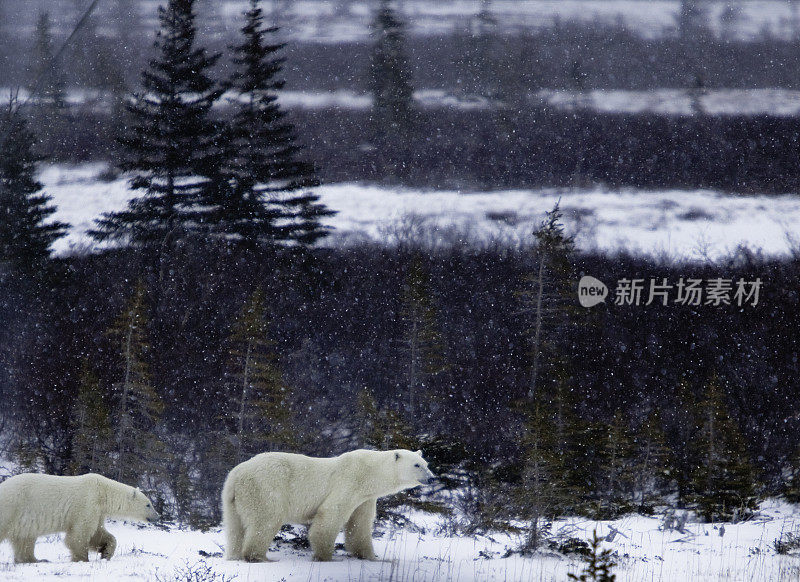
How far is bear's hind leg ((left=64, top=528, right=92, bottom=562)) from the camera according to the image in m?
5.78

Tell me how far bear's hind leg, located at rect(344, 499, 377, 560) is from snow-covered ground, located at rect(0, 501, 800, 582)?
105 mm

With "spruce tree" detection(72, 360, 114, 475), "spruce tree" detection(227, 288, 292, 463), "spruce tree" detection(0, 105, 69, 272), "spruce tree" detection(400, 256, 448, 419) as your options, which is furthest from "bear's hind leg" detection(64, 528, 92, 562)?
"spruce tree" detection(0, 105, 69, 272)

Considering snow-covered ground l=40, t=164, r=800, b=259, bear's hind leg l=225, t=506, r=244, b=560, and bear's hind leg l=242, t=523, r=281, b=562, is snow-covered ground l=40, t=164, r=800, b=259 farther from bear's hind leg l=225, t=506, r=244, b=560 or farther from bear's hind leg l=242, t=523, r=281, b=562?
bear's hind leg l=242, t=523, r=281, b=562

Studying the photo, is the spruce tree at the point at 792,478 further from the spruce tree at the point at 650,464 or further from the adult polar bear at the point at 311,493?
the adult polar bear at the point at 311,493

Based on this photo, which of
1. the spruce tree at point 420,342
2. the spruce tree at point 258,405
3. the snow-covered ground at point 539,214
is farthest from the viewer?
the snow-covered ground at point 539,214

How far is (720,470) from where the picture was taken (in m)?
13.1

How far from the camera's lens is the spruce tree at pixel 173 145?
17.9m

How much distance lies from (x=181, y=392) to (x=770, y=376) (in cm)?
1526

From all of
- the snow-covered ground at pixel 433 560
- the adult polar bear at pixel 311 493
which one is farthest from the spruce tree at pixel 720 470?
the adult polar bear at pixel 311 493

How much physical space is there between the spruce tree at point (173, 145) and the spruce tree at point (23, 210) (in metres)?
1.42

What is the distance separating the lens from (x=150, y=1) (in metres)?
22.1

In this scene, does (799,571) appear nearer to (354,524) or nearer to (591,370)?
(354,524)

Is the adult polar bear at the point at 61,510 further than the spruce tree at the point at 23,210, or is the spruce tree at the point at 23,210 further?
the spruce tree at the point at 23,210

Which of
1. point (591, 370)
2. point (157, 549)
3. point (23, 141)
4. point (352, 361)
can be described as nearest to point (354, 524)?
point (157, 549)
